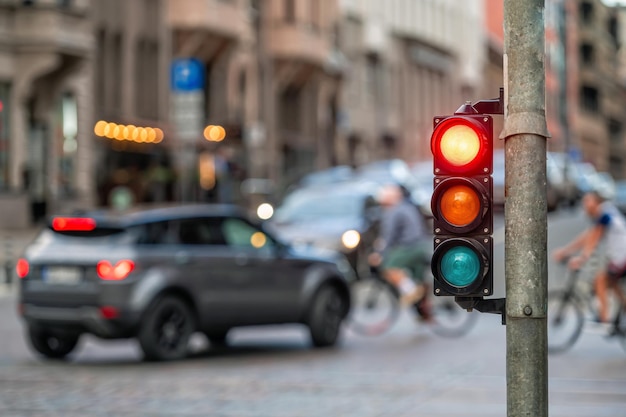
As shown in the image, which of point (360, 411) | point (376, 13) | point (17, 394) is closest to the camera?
point (360, 411)

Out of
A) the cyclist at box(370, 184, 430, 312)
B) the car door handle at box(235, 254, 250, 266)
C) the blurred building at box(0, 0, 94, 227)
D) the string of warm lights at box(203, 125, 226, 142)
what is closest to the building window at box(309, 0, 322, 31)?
the string of warm lights at box(203, 125, 226, 142)

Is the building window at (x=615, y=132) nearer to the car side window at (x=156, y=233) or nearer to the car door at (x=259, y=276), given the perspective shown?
the car door at (x=259, y=276)

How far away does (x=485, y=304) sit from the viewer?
21.1 feet

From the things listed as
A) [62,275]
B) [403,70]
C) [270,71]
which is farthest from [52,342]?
[403,70]

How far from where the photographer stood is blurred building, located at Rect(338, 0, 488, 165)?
63344 millimetres

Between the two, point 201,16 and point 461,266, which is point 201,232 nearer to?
point 461,266

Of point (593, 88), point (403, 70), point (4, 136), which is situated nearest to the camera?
point (4, 136)

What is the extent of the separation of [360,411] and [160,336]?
13.8 ft

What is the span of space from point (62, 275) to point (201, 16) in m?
29.7

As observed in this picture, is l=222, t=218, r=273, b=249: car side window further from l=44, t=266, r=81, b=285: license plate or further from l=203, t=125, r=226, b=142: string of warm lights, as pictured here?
l=203, t=125, r=226, b=142: string of warm lights

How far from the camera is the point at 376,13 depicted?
218ft

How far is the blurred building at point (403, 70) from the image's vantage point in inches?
2494

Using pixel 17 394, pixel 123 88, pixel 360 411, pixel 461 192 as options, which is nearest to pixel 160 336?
pixel 17 394

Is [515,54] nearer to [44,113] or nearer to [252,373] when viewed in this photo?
[252,373]
